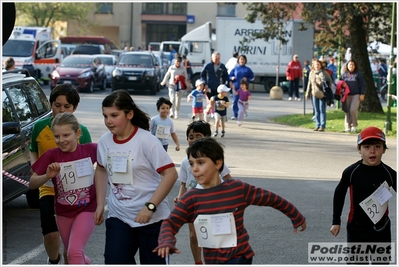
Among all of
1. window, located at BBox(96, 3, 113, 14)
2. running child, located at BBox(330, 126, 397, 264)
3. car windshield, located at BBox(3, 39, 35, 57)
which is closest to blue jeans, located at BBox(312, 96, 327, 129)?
running child, located at BBox(330, 126, 397, 264)

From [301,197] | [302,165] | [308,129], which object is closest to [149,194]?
[301,197]

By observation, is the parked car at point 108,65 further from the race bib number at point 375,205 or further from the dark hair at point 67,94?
the race bib number at point 375,205

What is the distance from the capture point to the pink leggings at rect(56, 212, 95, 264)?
5895mm

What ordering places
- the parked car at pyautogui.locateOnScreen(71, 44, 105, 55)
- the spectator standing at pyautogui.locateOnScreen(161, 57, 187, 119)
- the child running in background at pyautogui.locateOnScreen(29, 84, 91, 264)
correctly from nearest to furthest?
the child running in background at pyautogui.locateOnScreen(29, 84, 91, 264) → the spectator standing at pyautogui.locateOnScreen(161, 57, 187, 119) → the parked car at pyautogui.locateOnScreen(71, 44, 105, 55)

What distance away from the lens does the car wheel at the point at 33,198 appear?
990cm

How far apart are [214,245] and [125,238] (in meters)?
0.77

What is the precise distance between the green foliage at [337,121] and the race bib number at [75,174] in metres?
14.6

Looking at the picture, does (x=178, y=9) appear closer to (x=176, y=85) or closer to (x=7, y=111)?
(x=176, y=85)

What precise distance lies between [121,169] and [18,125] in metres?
2.93

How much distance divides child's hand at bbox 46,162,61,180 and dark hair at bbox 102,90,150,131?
66 centimetres

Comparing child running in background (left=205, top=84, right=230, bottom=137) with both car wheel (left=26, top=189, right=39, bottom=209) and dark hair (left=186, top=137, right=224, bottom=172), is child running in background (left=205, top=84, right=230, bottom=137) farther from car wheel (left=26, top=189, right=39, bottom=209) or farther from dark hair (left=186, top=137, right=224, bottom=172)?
dark hair (left=186, top=137, right=224, bottom=172)

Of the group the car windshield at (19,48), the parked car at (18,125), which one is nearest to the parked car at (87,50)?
the car windshield at (19,48)

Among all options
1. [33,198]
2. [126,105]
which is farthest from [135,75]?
[126,105]

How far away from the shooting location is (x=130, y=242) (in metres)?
5.34
